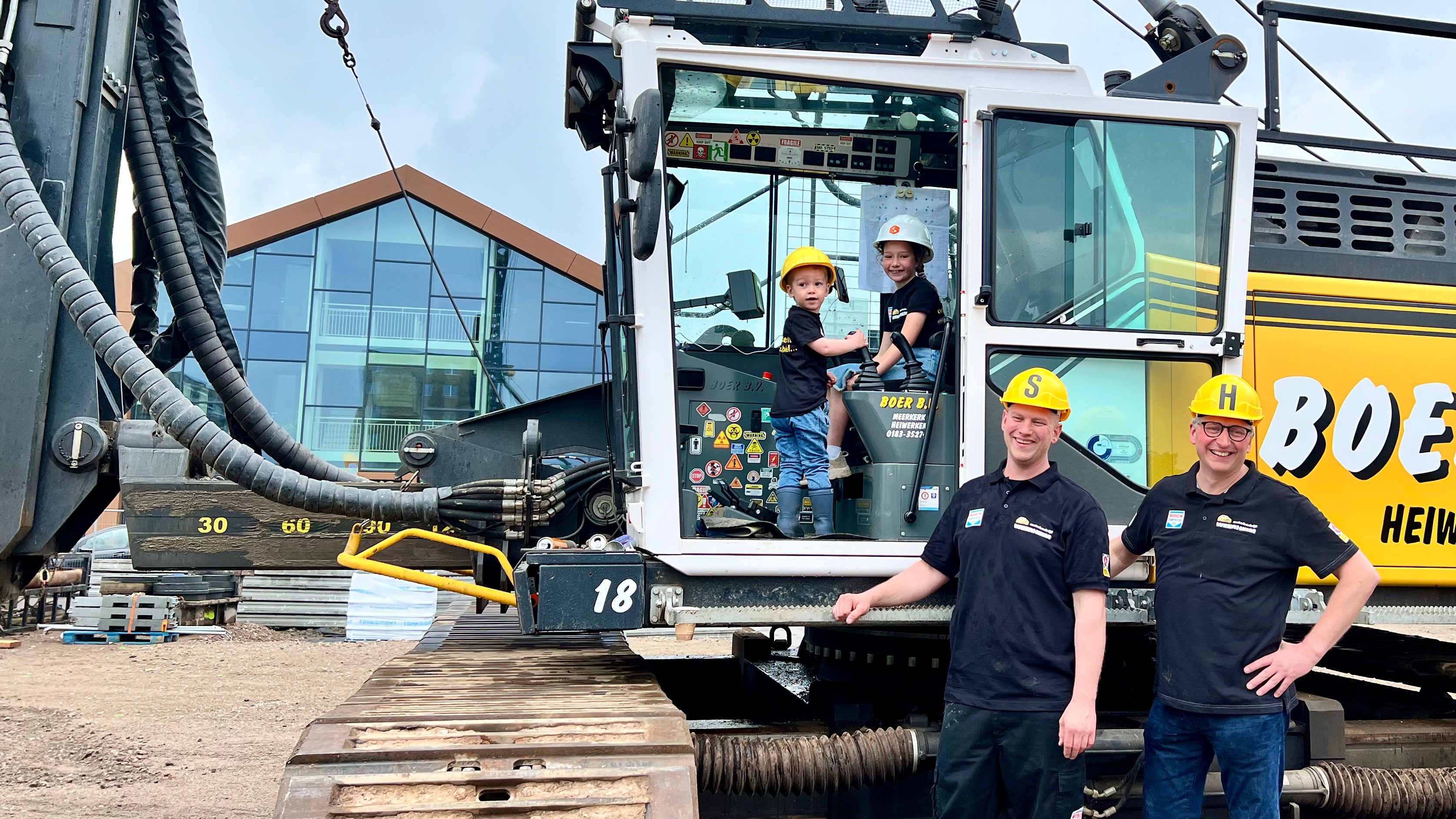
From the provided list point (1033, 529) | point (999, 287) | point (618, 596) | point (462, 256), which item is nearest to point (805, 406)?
point (999, 287)

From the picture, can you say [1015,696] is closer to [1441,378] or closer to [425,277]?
[1441,378]

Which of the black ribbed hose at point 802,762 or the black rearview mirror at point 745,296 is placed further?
the black rearview mirror at point 745,296

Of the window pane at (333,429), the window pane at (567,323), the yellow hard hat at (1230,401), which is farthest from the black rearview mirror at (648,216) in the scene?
the window pane at (333,429)

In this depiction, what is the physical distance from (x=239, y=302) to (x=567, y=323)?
7248 mm

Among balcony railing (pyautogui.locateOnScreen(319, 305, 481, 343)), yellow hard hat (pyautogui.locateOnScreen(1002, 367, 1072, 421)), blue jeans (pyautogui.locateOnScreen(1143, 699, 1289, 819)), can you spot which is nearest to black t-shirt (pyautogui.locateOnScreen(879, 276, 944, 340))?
yellow hard hat (pyautogui.locateOnScreen(1002, 367, 1072, 421))

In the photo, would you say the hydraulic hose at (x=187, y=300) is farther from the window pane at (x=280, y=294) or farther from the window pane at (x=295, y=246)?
the window pane at (x=295, y=246)

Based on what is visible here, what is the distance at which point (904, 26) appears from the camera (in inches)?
173

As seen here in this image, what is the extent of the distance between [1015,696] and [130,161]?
3.95m

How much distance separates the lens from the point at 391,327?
86.2 ft

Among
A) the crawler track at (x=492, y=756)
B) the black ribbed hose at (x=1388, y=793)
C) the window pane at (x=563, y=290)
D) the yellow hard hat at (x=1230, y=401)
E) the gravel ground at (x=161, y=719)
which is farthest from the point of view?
the window pane at (x=563, y=290)

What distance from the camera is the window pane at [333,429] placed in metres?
25.9

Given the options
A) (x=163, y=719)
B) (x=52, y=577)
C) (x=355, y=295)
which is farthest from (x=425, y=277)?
(x=163, y=719)

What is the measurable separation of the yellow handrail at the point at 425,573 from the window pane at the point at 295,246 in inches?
919

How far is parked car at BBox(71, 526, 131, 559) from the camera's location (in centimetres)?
1808
